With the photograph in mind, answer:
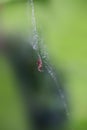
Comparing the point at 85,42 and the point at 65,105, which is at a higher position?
the point at 85,42

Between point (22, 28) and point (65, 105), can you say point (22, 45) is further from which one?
point (65, 105)

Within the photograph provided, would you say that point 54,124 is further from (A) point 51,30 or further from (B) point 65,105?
(A) point 51,30

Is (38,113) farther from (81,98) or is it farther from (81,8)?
(81,8)

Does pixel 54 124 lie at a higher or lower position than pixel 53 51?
lower

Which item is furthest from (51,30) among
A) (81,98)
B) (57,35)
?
(81,98)

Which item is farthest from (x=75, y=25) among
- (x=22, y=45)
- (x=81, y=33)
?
(x=22, y=45)
